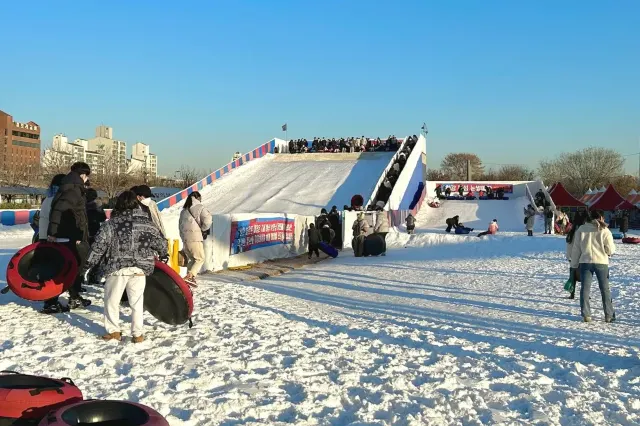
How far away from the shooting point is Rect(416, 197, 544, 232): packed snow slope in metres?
31.0

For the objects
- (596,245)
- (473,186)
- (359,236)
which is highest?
(473,186)

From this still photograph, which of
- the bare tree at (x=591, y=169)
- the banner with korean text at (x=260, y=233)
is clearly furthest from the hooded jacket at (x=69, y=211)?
the bare tree at (x=591, y=169)

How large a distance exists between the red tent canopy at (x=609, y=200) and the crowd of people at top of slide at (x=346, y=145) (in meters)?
13.9

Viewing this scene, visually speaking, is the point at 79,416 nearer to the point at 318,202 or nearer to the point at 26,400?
the point at 26,400

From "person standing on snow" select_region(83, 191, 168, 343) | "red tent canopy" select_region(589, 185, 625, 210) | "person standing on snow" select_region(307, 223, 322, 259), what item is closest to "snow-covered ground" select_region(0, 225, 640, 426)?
"person standing on snow" select_region(83, 191, 168, 343)

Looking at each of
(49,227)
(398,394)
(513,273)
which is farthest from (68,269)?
(513,273)

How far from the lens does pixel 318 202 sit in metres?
31.6

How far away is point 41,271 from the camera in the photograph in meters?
7.20

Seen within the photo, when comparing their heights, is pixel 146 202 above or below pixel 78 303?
above

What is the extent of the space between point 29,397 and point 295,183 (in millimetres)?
32770

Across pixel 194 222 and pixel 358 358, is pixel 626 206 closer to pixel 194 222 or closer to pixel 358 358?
pixel 194 222

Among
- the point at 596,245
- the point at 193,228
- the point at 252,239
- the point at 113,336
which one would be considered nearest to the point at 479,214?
the point at 252,239

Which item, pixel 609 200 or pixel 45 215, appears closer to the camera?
pixel 45 215

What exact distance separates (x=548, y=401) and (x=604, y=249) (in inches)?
160
